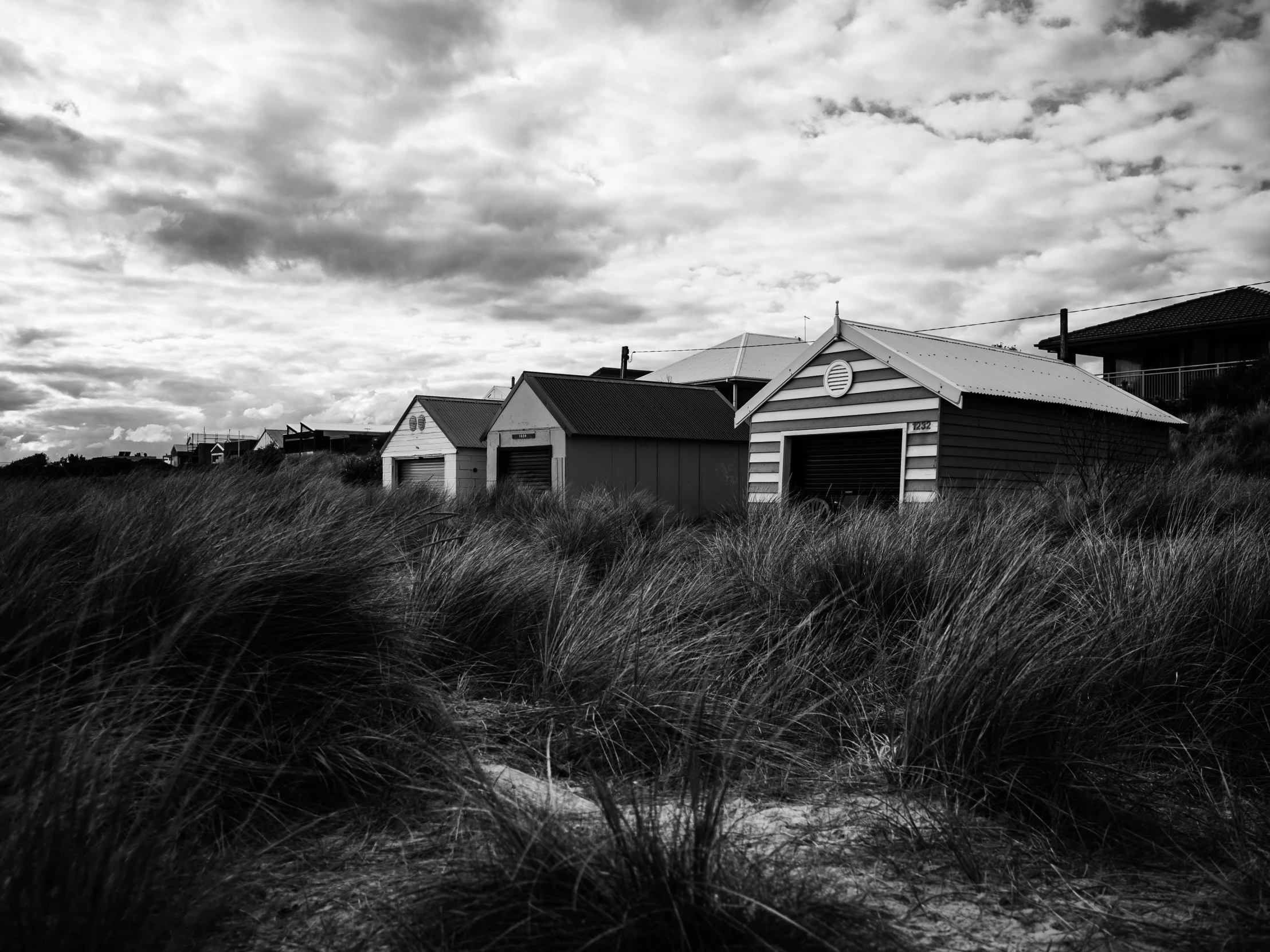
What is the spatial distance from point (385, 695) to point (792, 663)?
1.81 metres

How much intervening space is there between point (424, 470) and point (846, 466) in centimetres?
1358

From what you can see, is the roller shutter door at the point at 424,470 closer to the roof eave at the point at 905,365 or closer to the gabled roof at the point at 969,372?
the gabled roof at the point at 969,372

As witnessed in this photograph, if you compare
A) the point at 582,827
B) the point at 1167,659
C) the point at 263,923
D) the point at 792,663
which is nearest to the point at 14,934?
the point at 263,923

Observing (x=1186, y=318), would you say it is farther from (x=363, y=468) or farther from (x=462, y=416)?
(x=363, y=468)

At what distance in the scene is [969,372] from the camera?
13070 mm

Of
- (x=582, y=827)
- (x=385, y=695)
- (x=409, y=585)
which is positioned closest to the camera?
(x=582, y=827)

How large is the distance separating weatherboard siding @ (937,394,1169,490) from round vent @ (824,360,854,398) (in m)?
1.65

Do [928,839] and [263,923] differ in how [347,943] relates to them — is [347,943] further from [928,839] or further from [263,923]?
[928,839]

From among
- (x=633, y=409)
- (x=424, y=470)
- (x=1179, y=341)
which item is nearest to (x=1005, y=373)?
(x=633, y=409)

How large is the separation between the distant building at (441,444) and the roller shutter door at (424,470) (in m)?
0.01

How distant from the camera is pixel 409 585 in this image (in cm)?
495

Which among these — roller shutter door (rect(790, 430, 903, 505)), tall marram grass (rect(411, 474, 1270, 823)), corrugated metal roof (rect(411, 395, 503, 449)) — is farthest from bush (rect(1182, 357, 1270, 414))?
tall marram grass (rect(411, 474, 1270, 823))

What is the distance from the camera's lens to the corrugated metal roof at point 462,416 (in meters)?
23.1

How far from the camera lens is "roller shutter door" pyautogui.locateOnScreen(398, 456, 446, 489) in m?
23.4
